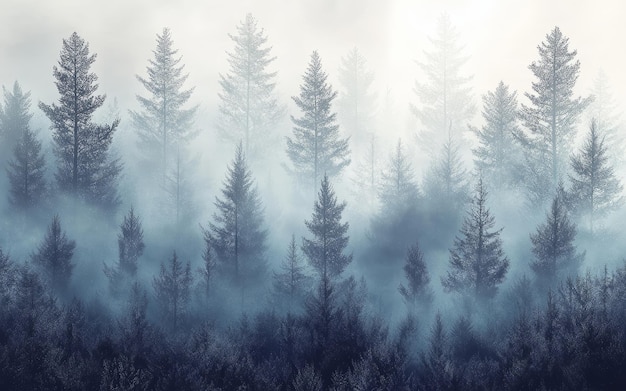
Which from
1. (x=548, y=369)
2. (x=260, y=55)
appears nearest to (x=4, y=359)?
(x=548, y=369)

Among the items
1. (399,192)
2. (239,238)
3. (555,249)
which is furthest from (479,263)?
(239,238)

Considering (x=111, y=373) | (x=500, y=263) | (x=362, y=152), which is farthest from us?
(x=362, y=152)

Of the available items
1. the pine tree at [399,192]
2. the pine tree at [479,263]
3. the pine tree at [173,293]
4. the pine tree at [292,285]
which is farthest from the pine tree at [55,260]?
the pine tree at [399,192]

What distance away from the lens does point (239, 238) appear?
3772 centimetres

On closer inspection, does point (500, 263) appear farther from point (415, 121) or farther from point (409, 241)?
point (415, 121)

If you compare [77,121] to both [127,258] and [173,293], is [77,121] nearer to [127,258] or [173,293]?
[127,258]

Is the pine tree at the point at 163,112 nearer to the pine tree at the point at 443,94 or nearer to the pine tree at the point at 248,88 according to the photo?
the pine tree at the point at 248,88

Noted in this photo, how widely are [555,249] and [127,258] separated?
2606 centimetres

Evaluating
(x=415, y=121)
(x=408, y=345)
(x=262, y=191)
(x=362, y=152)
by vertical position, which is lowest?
(x=408, y=345)

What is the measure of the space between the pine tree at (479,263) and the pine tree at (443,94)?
21950 mm

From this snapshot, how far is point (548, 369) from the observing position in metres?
22.3

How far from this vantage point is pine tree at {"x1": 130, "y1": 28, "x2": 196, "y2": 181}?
159ft

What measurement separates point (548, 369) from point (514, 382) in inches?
69.8

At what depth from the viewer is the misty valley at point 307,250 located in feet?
76.0
